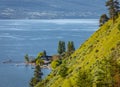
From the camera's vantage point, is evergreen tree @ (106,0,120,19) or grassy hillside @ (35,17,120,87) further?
evergreen tree @ (106,0,120,19)

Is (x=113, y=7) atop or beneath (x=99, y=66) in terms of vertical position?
atop

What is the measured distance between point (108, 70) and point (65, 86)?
2522 cm

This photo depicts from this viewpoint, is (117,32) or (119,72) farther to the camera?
(117,32)

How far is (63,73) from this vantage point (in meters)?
83.4

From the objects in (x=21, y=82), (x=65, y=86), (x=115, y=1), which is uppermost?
(x=115, y=1)

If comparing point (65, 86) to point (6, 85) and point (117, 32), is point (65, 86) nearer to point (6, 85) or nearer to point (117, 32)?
point (117, 32)

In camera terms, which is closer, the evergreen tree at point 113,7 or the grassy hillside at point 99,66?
the grassy hillside at point 99,66

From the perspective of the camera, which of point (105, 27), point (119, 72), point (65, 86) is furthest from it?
point (105, 27)

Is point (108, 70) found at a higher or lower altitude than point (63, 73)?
higher

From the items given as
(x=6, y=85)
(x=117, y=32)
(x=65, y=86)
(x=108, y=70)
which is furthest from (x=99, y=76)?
(x=6, y=85)

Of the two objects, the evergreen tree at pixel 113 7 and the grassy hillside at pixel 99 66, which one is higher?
the evergreen tree at pixel 113 7

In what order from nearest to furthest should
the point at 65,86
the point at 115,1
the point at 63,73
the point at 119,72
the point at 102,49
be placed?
the point at 119,72 < the point at 65,86 < the point at 102,49 < the point at 63,73 < the point at 115,1

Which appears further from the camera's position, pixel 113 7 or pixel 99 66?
pixel 113 7

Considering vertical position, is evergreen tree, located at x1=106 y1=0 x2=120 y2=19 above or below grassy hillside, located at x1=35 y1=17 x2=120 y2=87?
above
